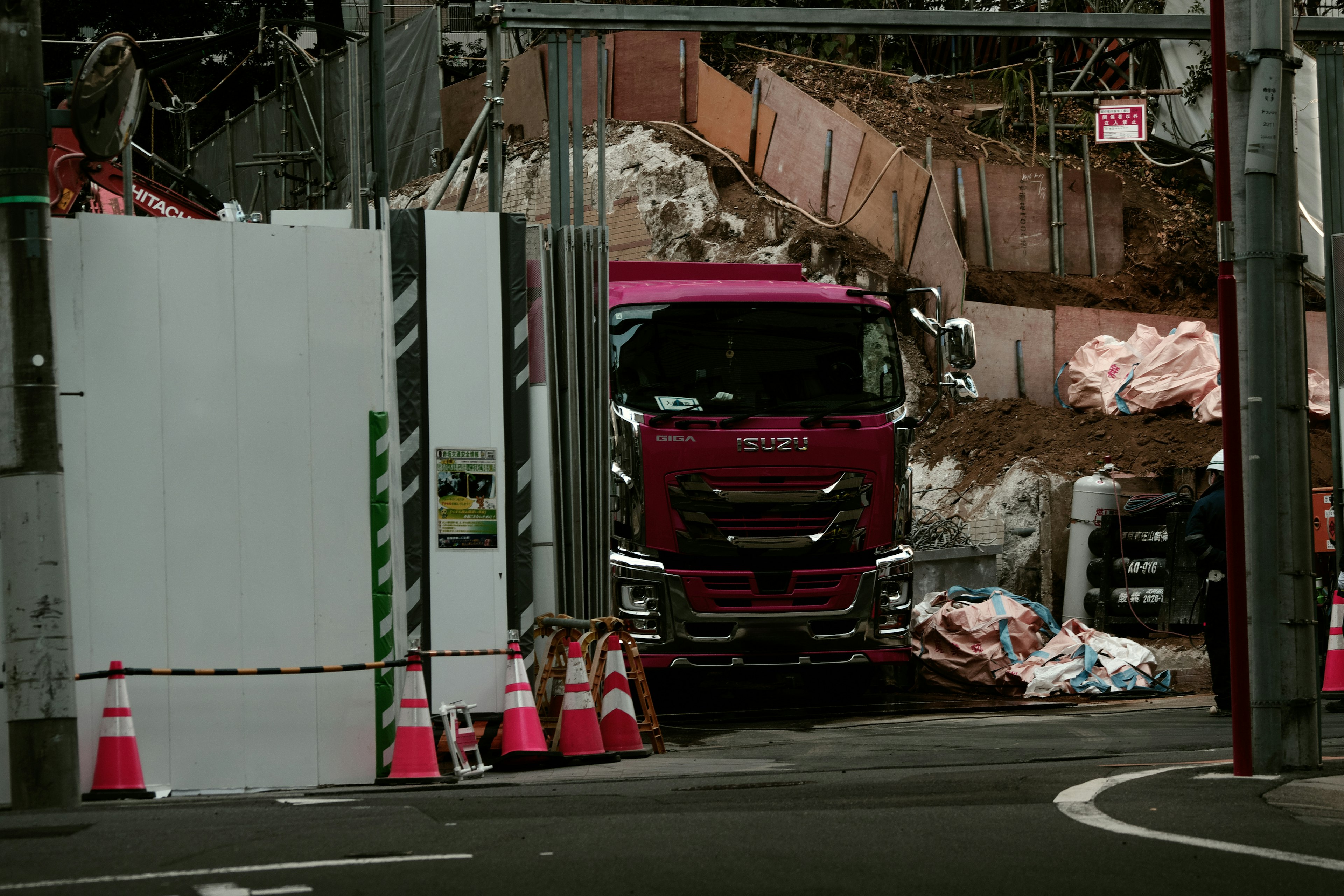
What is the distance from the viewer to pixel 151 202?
771 inches

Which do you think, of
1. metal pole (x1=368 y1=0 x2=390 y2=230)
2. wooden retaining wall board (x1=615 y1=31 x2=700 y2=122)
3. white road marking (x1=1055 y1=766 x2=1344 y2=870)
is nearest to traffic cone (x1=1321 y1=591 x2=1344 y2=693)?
white road marking (x1=1055 y1=766 x2=1344 y2=870)

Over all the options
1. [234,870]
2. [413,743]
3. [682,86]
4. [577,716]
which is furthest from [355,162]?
[682,86]

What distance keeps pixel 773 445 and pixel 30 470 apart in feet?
22.4

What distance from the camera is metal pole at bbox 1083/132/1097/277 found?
2361 centimetres

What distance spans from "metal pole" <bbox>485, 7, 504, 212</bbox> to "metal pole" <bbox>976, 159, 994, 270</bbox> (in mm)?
11764

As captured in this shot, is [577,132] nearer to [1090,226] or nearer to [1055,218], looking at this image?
[1055,218]

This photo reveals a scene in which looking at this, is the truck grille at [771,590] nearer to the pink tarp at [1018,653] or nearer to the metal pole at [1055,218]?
the pink tarp at [1018,653]

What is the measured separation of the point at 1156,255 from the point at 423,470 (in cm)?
1691

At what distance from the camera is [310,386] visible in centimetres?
897

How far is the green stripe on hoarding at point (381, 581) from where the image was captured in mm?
9000

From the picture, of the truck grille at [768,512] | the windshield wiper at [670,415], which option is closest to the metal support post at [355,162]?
the windshield wiper at [670,415]

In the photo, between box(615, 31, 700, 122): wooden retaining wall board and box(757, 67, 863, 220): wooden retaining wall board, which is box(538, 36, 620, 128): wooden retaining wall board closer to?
box(615, 31, 700, 122): wooden retaining wall board

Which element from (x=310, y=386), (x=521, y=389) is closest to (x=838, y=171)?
(x=521, y=389)

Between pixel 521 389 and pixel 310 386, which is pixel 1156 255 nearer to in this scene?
pixel 521 389
